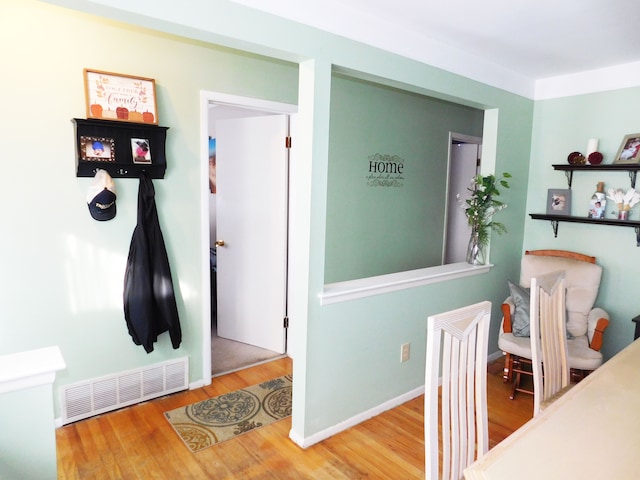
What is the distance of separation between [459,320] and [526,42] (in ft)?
7.12

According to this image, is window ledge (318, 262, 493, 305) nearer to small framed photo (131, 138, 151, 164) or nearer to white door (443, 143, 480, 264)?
small framed photo (131, 138, 151, 164)

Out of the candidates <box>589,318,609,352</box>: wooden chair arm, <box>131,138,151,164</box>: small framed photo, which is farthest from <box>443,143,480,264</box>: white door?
<box>131,138,151,164</box>: small framed photo

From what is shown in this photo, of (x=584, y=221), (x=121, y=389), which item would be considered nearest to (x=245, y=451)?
(x=121, y=389)

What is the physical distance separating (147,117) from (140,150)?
0.20 meters

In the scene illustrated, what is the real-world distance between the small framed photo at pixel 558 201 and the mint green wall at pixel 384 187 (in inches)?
43.1

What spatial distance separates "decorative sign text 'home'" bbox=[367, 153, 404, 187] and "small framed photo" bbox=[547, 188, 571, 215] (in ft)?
4.05

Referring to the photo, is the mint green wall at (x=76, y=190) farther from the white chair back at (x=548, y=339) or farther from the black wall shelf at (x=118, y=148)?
the white chair back at (x=548, y=339)

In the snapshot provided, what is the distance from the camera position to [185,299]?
302cm

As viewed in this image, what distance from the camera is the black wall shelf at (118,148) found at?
248 centimetres

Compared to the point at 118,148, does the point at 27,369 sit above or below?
below

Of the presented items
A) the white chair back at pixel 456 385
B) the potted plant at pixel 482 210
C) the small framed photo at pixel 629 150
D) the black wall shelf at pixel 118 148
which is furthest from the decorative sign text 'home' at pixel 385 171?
the white chair back at pixel 456 385

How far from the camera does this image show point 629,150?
124 inches

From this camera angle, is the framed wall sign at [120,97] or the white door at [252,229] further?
the white door at [252,229]

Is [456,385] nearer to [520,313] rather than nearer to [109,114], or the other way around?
[520,313]
